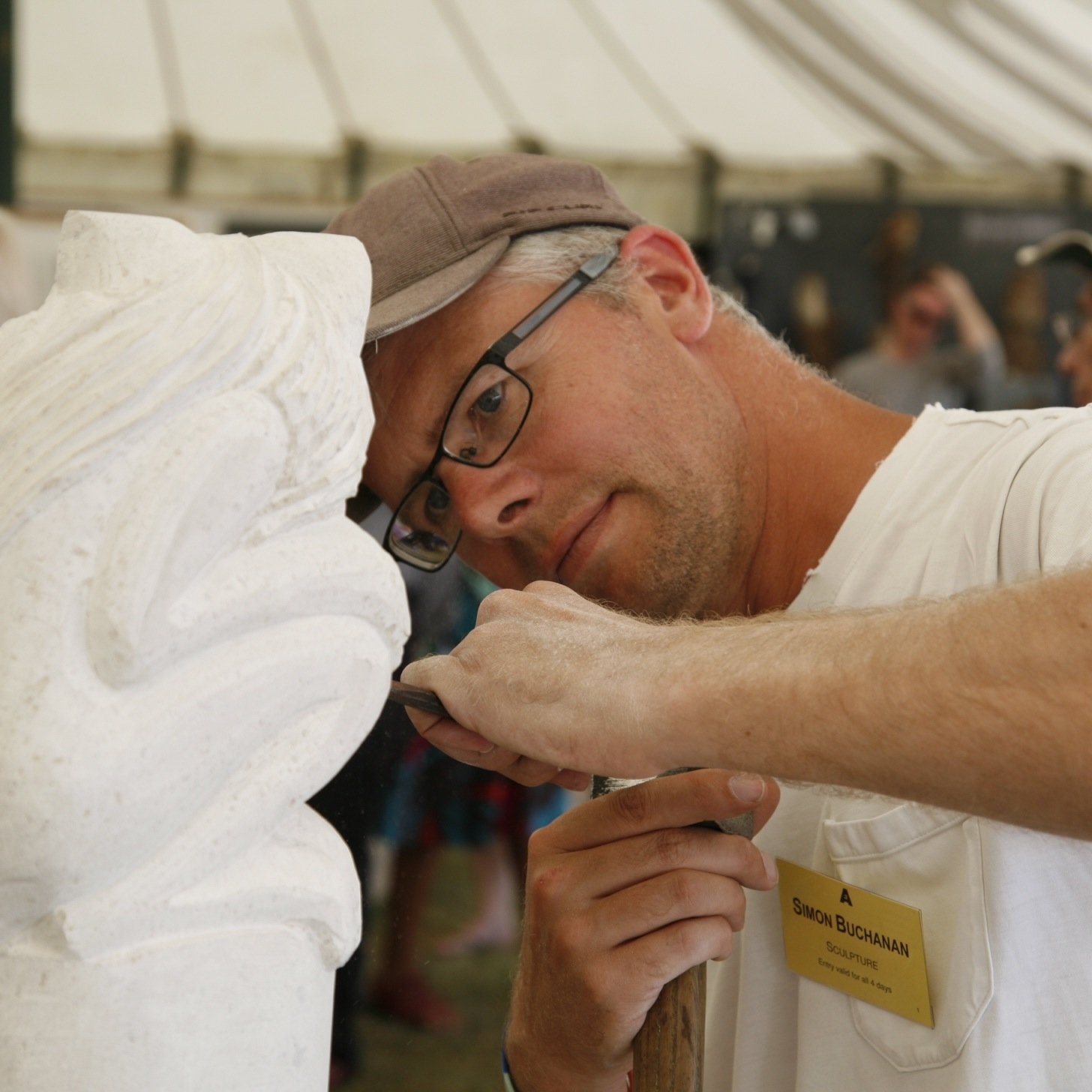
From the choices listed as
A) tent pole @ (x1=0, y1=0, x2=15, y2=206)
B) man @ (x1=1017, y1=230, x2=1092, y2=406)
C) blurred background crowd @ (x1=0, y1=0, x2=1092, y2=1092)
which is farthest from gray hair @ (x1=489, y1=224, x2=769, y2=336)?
blurred background crowd @ (x1=0, y1=0, x2=1092, y2=1092)

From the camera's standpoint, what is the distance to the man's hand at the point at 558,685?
804 millimetres

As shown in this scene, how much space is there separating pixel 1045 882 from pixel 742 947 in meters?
0.32

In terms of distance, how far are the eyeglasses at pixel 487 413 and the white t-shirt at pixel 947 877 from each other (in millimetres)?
381

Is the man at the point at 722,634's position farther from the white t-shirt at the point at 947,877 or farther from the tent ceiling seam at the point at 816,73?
the tent ceiling seam at the point at 816,73

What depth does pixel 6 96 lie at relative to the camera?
237cm

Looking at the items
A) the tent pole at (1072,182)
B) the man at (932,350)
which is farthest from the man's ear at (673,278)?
the tent pole at (1072,182)

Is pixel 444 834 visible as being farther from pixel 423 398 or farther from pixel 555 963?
pixel 423 398

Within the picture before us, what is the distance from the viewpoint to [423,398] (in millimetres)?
1392

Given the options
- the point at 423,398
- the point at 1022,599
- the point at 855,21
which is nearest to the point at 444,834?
the point at 423,398

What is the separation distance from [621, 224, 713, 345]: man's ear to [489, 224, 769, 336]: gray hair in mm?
20

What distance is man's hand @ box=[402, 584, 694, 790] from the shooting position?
0.80 meters

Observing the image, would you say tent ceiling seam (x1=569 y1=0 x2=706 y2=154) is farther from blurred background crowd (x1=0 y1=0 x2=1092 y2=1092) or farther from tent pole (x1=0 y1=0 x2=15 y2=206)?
tent pole (x1=0 y1=0 x2=15 y2=206)

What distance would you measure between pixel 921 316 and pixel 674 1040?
3485 millimetres

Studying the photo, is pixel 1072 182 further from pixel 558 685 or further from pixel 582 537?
pixel 558 685
